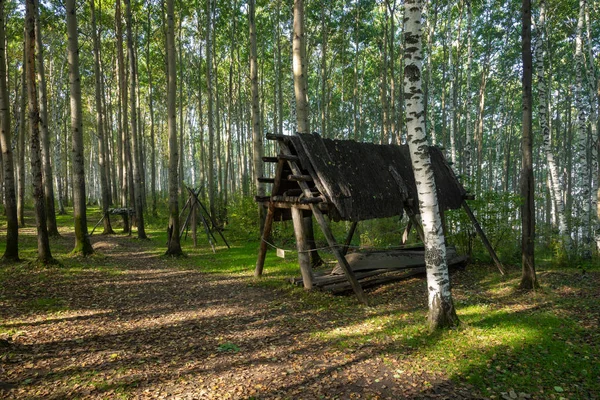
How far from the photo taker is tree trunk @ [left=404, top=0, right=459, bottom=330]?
536cm

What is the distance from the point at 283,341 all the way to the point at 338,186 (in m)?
3.39

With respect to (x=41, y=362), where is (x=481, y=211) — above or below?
above

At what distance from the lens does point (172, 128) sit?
40.3 feet

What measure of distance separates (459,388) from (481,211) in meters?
7.96

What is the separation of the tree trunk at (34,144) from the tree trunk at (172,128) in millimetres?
3702

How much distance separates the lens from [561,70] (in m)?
26.4

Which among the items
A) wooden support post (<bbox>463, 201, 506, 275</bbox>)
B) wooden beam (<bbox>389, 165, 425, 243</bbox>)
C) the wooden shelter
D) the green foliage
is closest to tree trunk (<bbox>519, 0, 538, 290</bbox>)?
wooden support post (<bbox>463, 201, 506, 275</bbox>)

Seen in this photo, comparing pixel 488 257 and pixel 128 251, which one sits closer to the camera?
pixel 488 257

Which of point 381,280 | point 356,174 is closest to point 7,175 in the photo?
point 356,174

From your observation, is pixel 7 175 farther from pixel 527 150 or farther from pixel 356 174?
pixel 527 150

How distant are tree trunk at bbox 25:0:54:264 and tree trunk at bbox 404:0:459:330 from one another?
9.41 meters

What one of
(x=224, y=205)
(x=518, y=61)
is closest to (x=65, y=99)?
(x=224, y=205)

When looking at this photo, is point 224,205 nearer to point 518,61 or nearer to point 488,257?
point 488,257

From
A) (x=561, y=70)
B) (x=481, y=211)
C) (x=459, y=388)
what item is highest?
A: (x=561, y=70)
